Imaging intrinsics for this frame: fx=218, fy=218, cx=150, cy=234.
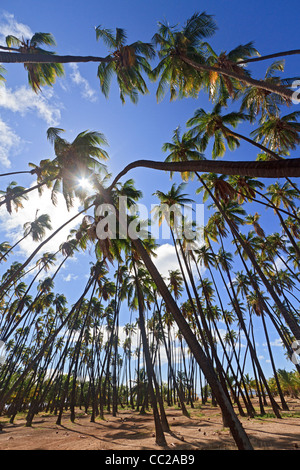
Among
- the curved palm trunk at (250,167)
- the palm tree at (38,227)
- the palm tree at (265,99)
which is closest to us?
the curved palm trunk at (250,167)

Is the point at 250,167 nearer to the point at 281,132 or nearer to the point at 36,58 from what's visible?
the point at 36,58

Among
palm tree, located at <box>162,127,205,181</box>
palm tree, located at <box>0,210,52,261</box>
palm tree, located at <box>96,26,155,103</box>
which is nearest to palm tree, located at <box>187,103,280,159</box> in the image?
Answer: palm tree, located at <box>162,127,205,181</box>

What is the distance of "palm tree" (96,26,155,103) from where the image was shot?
32.5 feet

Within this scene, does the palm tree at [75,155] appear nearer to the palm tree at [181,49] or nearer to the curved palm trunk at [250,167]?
the palm tree at [181,49]

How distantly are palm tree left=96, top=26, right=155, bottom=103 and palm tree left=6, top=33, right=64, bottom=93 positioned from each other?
2309mm

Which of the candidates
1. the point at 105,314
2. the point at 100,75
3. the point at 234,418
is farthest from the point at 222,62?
the point at 105,314

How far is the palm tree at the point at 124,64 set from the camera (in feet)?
32.5

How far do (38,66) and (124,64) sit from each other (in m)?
4.66

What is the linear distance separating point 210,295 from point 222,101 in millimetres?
28752

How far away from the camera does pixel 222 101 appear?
50.4 ft

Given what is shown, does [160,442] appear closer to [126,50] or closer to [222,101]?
[126,50]

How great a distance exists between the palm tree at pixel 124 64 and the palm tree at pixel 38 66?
2309 mm

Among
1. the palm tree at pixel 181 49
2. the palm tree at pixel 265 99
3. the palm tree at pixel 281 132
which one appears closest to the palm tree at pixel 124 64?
the palm tree at pixel 181 49

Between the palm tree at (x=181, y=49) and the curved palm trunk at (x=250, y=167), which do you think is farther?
the palm tree at (x=181, y=49)
